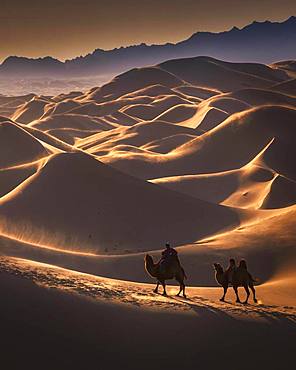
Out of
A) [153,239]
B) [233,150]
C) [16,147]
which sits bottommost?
[153,239]

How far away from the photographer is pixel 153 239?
67.1ft

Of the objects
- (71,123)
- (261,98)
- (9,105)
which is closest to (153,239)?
(261,98)

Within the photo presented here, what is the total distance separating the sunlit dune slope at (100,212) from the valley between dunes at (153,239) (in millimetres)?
90

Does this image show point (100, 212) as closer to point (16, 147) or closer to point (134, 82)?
point (16, 147)

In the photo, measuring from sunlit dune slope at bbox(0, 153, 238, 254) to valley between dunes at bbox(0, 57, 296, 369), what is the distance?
0.09m

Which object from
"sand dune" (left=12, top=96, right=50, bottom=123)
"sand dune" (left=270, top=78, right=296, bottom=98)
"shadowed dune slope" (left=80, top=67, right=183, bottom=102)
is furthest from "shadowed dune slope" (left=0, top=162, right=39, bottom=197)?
"shadowed dune slope" (left=80, top=67, right=183, bottom=102)

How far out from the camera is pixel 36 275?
336 inches

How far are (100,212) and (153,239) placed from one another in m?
3.47

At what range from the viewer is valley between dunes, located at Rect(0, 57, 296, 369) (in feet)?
21.8

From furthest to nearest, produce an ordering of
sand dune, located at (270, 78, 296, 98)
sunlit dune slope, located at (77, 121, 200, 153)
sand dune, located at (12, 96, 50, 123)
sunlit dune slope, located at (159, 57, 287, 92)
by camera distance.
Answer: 1. sunlit dune slope, located at (159, 57, 287, 92)
2. sand dune, located at (12, 96, 50, 123)
3. sand dune, located at (270, 78, 296, 98)
4. sunlit dune slope, located at (77, 121, 200, 153)

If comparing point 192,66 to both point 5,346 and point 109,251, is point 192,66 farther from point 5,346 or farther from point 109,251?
point 5,346

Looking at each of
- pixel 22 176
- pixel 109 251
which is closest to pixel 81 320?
pixel 109 251

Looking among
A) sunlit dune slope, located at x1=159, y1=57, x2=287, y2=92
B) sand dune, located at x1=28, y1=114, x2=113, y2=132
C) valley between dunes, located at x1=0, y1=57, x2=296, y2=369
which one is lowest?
valley between dunes, located at x1=0, y1=57, x2=296, y2=369

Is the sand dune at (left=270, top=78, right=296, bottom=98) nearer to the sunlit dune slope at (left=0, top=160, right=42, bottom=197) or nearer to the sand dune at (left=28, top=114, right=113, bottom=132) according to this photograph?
the sand dune at (left=28, top=114, right=113, bottom=132)
